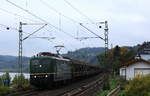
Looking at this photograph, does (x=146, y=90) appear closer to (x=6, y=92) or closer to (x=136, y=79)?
(x=136, y=79)

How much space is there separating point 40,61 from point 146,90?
16845 millimetres

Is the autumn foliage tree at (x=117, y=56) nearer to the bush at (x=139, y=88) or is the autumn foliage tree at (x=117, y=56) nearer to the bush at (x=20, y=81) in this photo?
the bush at (x=20, y=81)

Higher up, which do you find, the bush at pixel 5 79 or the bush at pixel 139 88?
the bush at pixel 139 88

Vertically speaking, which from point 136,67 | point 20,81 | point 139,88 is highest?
point 136,67

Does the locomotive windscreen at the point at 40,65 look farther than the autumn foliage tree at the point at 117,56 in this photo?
No

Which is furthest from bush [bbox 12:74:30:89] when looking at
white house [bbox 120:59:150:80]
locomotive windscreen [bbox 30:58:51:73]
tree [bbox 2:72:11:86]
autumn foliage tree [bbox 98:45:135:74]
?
autumn foliage tree [bbox 98:45:135:74]

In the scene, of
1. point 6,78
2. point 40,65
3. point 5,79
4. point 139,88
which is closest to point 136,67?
point 40,65

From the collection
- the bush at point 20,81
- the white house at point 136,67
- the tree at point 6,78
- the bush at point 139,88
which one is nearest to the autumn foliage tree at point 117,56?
the white house at point 136,67

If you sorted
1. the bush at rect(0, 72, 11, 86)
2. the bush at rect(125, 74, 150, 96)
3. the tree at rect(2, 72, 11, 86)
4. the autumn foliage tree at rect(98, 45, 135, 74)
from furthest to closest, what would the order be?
the autumn foliage tree at rect(98, 45, 135, 74), the tree at rect(2, 72, 11, 86), the bush at rect(0, 72, 11, 86), the bush at rect(125, 74, 150, 96)

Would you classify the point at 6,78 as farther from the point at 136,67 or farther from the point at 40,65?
the point at 136,67

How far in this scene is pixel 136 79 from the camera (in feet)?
74.1

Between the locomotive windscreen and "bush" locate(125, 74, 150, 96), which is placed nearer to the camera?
"bush" locate(125, 74, 150, 96)

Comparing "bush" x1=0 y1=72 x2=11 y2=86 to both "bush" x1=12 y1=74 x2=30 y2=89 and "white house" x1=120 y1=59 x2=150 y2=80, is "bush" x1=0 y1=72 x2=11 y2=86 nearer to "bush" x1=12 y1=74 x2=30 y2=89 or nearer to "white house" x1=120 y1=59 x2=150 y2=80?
"bush" x1=12 y1=74 x2=30 y2=89

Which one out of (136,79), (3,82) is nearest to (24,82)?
(3,82)
